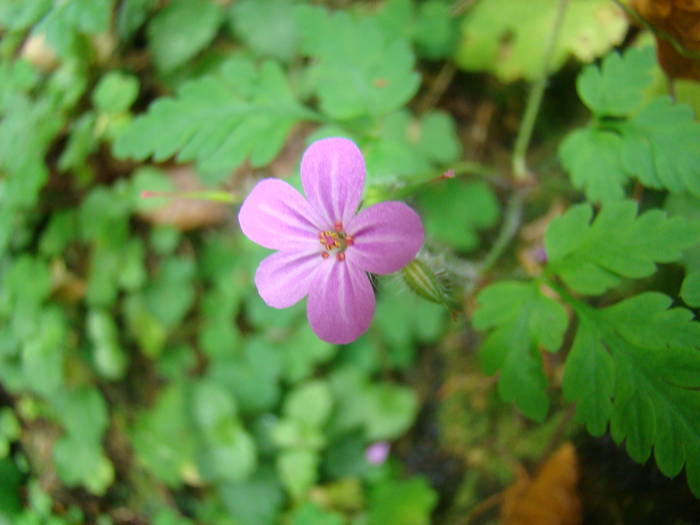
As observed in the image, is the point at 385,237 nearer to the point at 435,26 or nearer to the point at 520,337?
the point at 520,337

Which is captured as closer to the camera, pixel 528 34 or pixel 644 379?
pixel 644 379

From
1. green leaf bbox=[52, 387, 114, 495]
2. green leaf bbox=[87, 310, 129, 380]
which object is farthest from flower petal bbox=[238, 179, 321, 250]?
green leaf bbox=[52, 387, 114, 495]

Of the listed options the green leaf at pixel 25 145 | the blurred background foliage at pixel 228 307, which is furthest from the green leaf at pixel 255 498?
the green leaf at pixel 25 145

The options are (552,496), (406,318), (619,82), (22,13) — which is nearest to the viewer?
(619,82)

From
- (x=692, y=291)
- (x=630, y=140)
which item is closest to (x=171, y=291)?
(x=630, y=140)

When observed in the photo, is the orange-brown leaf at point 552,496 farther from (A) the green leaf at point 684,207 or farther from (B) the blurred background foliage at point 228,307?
(A) the green leaf at point 684,207

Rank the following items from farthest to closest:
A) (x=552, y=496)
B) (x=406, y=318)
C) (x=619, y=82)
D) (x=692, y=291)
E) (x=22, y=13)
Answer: (x=406, y=318) → (x=22, y=13) → (x=552, y=496) → (x=619, y=82) → (x=692, y=291)

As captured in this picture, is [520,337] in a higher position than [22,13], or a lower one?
lower

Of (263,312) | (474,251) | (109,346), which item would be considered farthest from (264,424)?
(474,251)
